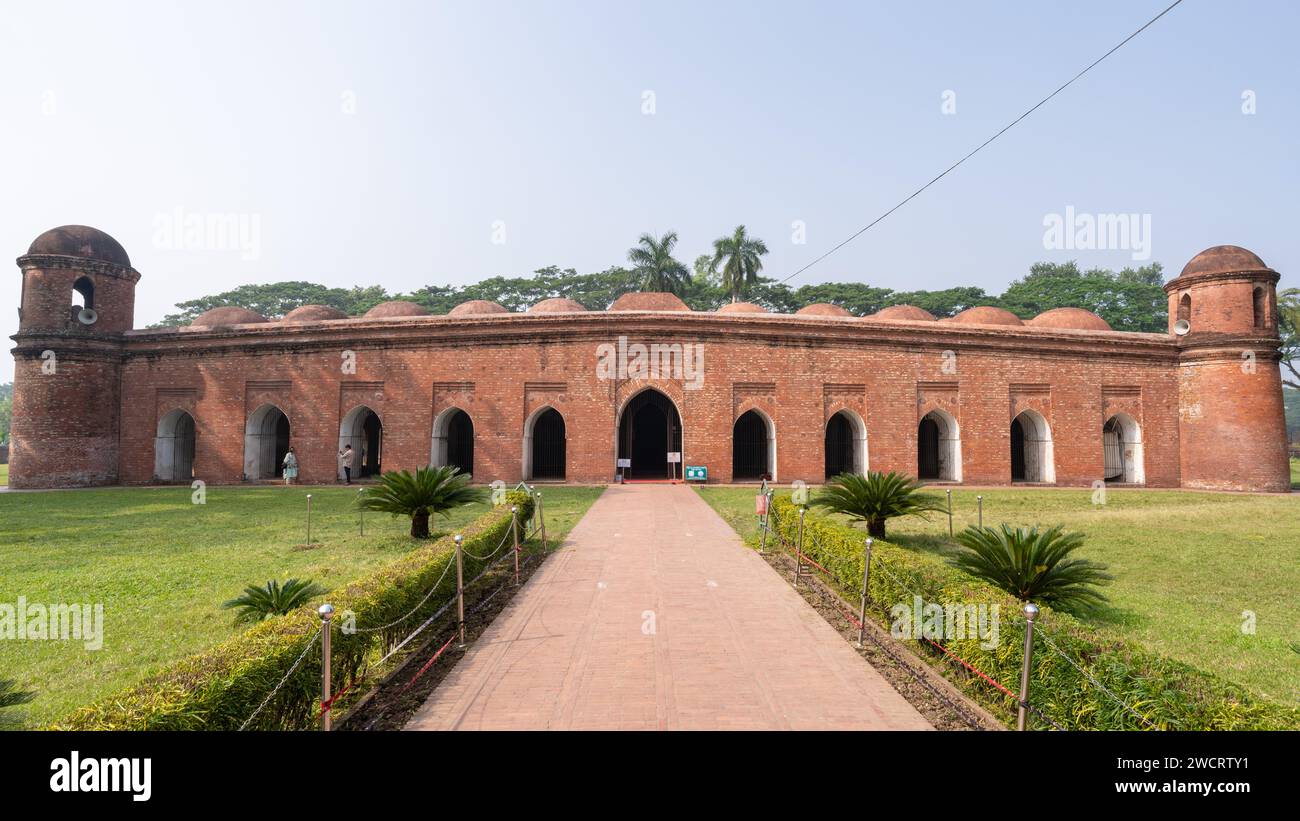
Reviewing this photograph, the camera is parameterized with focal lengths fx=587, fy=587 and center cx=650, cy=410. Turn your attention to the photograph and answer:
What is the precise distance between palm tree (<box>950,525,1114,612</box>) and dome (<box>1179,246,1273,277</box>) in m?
20.5

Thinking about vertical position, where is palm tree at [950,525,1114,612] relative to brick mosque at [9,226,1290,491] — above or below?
below

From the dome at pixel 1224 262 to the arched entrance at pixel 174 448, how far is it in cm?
3534

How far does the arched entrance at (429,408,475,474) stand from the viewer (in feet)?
62.8

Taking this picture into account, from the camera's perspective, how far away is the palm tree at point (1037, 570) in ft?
19.3

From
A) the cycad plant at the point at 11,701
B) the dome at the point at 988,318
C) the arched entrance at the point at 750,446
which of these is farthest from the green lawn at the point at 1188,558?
the cycad plant at the point at 11,701

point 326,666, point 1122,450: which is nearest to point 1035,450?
point 1122,450

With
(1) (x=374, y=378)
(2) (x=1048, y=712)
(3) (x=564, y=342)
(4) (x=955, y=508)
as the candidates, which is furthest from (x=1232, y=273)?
(1) (x=374, y=378)

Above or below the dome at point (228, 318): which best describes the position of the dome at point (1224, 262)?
above

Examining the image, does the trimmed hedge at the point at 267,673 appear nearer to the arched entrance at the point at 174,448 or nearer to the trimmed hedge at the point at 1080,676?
the trimmed hedge at the point at 1080,676

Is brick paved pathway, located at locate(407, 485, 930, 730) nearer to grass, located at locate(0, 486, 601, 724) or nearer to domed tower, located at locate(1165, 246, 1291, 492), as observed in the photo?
grass, located at locate(0, 486, 601, 724)

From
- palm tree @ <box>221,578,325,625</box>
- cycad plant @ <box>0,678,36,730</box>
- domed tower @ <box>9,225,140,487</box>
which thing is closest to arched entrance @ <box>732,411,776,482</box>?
palm tree @ <box>221,578,325,625</box>

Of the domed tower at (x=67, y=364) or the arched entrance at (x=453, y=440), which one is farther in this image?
the arched entrance at (x=453, y=440)
